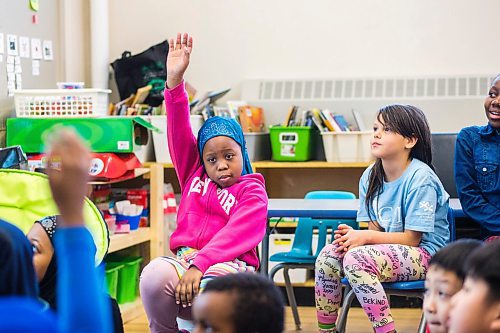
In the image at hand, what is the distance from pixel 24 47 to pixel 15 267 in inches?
117

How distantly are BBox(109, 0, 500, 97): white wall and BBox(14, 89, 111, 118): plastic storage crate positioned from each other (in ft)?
3.47

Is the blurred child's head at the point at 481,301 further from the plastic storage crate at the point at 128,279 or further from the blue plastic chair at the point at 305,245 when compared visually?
the plastic storage crate at the point at 128,279

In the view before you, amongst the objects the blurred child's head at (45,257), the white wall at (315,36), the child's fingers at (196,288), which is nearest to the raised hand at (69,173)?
the blurred child's head at (45,257)

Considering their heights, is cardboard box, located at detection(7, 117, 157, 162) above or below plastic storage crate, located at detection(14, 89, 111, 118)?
below

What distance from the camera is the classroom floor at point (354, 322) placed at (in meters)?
3.91

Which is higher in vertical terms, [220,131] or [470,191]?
[220,131]

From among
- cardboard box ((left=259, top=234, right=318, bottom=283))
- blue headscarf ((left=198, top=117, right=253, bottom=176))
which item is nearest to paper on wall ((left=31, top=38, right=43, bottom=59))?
cardboard box ((left=259, top=234, right=318, bottom=283))

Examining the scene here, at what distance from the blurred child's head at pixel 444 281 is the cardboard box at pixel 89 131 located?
2302mm

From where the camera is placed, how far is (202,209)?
2.70 m

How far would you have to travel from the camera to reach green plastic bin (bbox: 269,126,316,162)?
4.57 meters

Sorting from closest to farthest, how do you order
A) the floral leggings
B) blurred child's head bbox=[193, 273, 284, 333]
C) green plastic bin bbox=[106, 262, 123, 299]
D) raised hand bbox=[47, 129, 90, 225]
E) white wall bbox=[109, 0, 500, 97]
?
raised hand bbox=[47, 129, 90, 225] < blurred child's head bbox=[193, 273, 284, 333] < the floral leggings < green plastic bin bbox=[106, 262, 123, 299] < white wall bbox=[109, 0, 500, 97]

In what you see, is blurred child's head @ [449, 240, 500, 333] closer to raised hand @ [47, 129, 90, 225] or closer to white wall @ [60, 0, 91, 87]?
raised hand @ [47, 129, 90, 225]

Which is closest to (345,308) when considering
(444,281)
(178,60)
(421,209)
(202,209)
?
(421,209)

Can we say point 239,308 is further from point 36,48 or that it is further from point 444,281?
point 36,48
